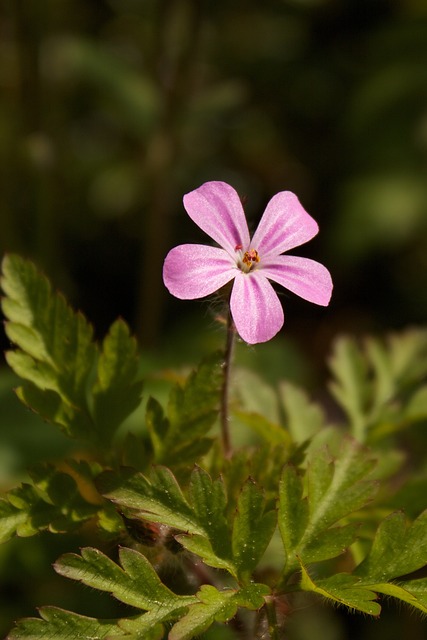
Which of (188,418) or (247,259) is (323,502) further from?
(247,259)

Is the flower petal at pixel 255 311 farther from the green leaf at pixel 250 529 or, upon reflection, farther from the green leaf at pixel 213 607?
the green leaf at pixel 213 607

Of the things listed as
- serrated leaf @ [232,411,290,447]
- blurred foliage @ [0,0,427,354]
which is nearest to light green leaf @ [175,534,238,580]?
serrated leaf @ [232,411,290,447]

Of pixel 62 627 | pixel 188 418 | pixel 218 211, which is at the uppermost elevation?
pixel 218 211

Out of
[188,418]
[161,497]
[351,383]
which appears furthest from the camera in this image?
[351,383]

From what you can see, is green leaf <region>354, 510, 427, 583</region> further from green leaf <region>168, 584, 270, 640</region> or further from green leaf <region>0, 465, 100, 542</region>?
green leaf <region>0, 465, 100, 542</region>

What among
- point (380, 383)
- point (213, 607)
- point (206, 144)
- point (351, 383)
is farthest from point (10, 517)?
point (206, 144)

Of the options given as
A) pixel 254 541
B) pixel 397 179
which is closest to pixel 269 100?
pixel 397 179

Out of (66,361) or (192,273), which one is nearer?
(192,273)
